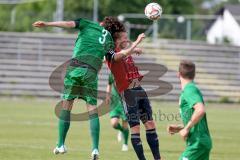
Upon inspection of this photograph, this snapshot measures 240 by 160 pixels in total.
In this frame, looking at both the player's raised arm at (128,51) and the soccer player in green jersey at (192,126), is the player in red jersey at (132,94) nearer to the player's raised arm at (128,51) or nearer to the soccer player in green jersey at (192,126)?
the player's raised arm at (128,51)

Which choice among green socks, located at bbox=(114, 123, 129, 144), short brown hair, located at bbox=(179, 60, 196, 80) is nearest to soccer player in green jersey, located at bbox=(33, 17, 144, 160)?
green socks, located at bbox=(114, 123, 129, 144)

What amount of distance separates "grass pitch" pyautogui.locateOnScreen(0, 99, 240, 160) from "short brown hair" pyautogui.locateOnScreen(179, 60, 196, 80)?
13.8 ft

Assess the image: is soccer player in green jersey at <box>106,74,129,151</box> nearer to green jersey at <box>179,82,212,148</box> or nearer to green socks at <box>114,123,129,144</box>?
green socks at <box>114,123,129,144</box>

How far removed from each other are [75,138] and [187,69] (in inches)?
335

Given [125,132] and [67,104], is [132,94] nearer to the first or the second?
[67,104]

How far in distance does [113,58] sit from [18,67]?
24.7m

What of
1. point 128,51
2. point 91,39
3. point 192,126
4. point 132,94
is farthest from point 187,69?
point 91,39

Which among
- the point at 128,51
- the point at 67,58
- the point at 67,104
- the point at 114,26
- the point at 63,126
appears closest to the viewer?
the point at 128,51

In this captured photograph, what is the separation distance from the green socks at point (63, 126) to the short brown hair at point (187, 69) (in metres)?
3.85

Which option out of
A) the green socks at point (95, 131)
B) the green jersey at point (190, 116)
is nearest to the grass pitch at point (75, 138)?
the green socks at point (95, 131)

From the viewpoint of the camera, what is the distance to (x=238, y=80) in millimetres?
36281

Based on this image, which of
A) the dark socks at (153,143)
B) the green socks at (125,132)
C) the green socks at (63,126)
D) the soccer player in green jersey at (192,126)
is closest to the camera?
the soccer player in green jersey at (192,126)

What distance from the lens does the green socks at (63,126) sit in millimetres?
11625

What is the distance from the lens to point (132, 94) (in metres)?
11.2
